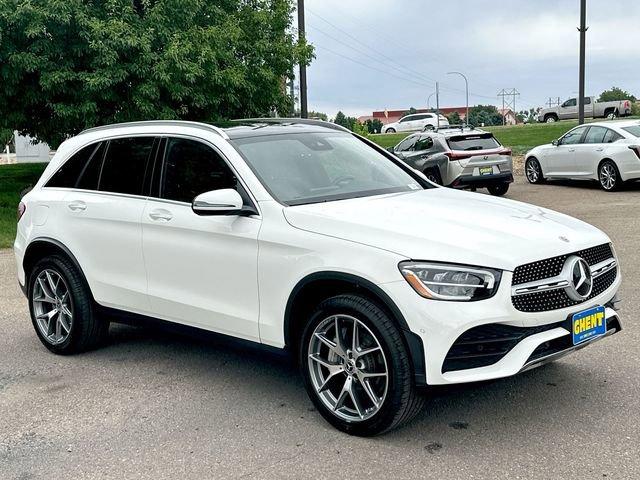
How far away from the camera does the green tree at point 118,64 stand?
14.2 m

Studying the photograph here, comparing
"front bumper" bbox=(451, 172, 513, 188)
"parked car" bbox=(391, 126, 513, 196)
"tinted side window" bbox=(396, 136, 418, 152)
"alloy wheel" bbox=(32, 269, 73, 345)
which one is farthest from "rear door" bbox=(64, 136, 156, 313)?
"tinted side window" bbox=(396, 136, 418, 152)

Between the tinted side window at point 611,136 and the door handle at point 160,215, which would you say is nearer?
the door handle at point 160,215

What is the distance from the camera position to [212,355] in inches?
231

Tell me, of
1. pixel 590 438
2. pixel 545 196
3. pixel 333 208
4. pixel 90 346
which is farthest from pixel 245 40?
pixel 590 438

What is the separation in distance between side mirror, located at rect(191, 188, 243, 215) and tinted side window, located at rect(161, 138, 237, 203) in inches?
11.0

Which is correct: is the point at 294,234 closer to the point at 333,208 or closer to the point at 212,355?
the point at 333,208

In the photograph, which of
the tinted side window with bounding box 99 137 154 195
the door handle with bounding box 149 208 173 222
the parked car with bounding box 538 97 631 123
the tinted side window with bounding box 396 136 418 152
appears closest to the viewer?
the door handle with bounding box 149 208 173 222

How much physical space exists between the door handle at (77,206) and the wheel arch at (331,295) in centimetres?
218

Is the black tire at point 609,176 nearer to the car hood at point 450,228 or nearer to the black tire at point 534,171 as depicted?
the black tire at point 534,171

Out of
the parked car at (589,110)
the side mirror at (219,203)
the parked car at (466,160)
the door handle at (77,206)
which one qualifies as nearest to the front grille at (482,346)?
the side mirror at (219,203)

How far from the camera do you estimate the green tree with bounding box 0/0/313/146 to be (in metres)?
14.2

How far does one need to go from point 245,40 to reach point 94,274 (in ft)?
41.5

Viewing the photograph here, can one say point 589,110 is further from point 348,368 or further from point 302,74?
point 348,368

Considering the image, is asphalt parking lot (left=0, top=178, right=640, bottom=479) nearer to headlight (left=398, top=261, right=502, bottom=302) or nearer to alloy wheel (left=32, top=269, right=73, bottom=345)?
alloy wheel (left=32, top=269, right=73, bottom=345)
